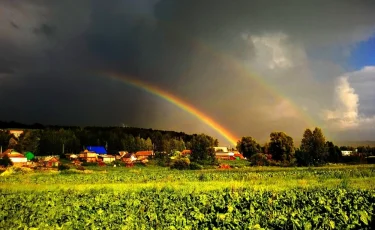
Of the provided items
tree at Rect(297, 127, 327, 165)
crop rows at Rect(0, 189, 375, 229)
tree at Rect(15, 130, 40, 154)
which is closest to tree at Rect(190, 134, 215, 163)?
tree at Rect(297, 127, 327, 165)

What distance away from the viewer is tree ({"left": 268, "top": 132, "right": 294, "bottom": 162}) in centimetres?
12838

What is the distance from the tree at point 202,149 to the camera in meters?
126

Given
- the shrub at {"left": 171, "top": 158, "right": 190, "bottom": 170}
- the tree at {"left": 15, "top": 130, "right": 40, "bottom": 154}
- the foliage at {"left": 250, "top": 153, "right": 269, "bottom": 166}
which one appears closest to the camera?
the shrub at {"left": 171, "top": 158, "right": 190, "bottom": 170}

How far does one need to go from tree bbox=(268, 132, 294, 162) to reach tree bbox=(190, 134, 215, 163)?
2220 cm

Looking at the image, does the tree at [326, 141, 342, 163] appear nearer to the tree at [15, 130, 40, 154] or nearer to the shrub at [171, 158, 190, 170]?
the shrub at [171, 158, 190, 170]

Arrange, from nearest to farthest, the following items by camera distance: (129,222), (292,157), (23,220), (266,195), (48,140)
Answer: (129,222)
(23,220)
(266,195)
(292,157)
(48,140)

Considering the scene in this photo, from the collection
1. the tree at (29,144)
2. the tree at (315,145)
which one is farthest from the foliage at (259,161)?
the tree at (29,144)

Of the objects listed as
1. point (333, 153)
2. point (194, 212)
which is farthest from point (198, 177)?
point (333, 153)

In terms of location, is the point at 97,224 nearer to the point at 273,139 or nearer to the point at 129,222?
the point at 129,222

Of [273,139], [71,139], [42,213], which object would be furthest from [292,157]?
[42,213]

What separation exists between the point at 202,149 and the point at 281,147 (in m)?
27.5

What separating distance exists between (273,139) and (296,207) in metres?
116

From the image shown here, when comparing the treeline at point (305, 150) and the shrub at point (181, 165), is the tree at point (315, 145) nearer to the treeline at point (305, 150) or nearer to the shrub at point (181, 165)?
the treeline at point (305, 150)

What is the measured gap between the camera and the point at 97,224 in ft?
49.6
